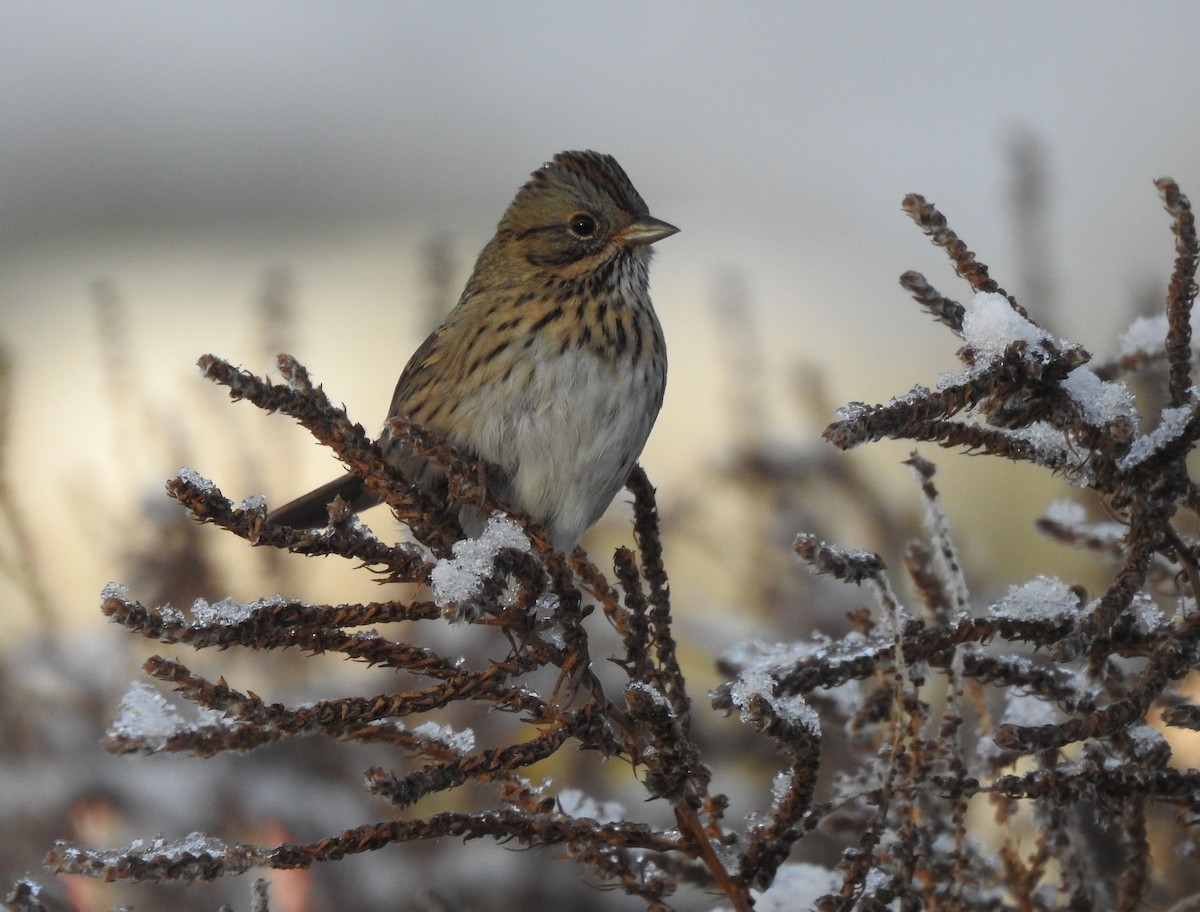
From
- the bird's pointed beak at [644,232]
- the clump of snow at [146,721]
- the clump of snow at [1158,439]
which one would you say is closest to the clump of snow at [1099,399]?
the clump of snow at [1158,439]

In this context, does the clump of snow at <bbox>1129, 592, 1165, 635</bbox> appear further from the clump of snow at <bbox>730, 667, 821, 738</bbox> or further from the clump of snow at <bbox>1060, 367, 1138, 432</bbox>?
the clump of snow at <bbox>730, 667, 821, 738</bbox>

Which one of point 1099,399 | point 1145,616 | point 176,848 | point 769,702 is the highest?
point 1099,399

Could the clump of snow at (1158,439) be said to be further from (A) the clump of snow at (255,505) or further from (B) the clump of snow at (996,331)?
(A) the clump of snow at (255,505)

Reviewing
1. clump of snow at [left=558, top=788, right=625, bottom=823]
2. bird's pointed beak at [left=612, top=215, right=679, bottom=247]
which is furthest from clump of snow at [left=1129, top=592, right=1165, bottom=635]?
bird's pointed beak at [left=612, top=215, right=679, bottom=247]

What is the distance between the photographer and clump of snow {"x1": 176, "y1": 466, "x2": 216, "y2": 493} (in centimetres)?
115

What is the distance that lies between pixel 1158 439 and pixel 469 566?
0.68 m

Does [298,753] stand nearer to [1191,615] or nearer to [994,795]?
[994,795]

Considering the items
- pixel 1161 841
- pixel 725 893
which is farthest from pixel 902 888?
pixel 1161 841

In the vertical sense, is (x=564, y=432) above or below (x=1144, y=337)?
above

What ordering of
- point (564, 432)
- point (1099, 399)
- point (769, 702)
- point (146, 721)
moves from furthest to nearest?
point (564, 432), point (1099, 399), point (769, 702), point (146, 721)

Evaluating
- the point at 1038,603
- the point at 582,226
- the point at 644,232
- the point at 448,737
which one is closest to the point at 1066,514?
the point at 1038,603

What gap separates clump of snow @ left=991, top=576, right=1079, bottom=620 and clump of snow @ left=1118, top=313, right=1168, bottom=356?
15.7 inches

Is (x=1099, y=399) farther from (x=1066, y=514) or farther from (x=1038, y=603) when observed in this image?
(x=1066, y=514)

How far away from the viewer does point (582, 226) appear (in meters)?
2.69
